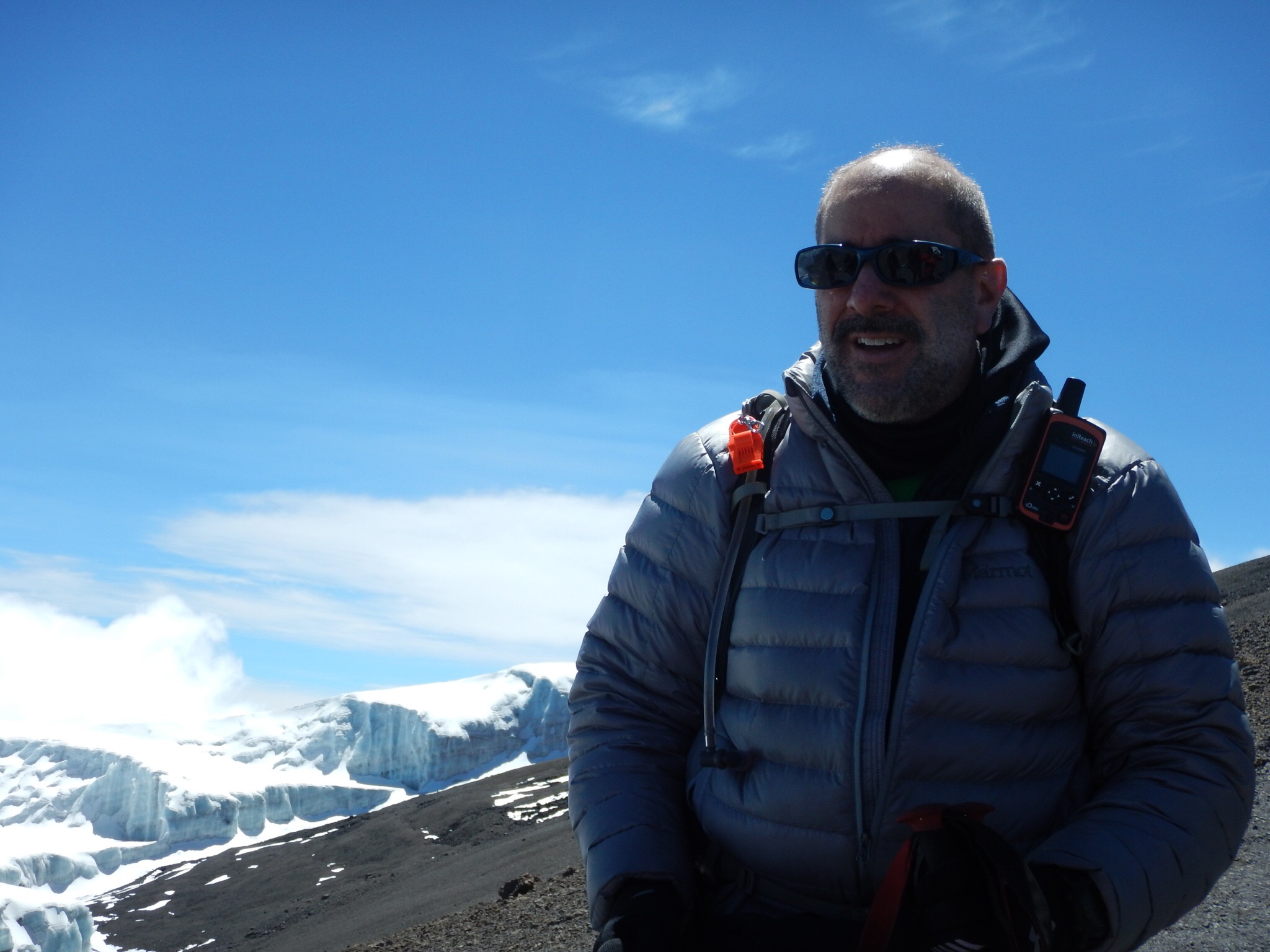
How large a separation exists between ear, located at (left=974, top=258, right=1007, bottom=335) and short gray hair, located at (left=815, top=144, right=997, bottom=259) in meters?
0.03

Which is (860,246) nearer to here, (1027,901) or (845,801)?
(845,801)


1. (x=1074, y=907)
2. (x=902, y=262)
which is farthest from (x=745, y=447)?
(x=1074, y=907)

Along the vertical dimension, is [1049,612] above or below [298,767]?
above

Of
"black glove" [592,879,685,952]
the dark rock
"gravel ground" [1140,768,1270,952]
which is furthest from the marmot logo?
the dark rock

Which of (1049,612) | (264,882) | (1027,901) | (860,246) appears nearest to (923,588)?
(1049,612)

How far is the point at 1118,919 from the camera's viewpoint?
2062mm

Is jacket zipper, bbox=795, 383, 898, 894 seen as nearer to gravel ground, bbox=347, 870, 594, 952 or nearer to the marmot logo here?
the marmot logo

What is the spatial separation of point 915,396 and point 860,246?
1.28 ft

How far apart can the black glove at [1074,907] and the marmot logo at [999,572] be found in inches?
23.6

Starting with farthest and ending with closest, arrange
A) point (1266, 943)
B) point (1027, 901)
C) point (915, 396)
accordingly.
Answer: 1. point (1266, 943)
2. point (915, 396)
3. point (1027, 901)

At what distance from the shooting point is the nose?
2.47m

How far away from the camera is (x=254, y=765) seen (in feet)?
305

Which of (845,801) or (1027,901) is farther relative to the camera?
(845,801)

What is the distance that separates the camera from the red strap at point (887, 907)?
1942 millimetres
